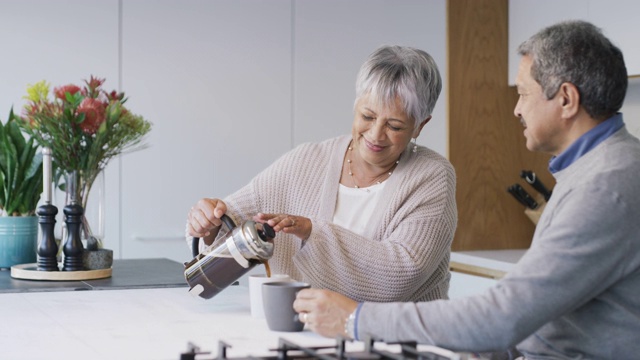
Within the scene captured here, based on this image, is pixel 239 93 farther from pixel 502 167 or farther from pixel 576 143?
pixel 576 143

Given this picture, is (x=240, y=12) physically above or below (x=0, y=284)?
above

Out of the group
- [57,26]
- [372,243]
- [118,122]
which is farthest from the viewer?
[57,26]

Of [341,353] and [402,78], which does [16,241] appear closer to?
[402,78]

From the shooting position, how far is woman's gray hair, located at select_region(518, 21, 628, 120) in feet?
5.22

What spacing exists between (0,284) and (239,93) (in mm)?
1860

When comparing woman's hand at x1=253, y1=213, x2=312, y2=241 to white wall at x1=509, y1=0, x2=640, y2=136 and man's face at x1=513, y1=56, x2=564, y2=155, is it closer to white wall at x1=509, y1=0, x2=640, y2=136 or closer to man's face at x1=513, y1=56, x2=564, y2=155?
man's face at x1=513, y1=56, x2=564, y2=155

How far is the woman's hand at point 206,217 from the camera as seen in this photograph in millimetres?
2117

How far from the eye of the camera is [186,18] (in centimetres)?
393

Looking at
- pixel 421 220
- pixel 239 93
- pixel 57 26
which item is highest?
pixel 57 26

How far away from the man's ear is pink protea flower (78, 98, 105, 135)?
130 cm

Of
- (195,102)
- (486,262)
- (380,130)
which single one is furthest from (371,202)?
(195,102)

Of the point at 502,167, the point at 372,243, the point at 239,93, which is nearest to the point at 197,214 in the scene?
the point at 372,243

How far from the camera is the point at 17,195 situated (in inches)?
107

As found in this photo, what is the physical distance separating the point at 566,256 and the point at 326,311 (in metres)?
0.41
